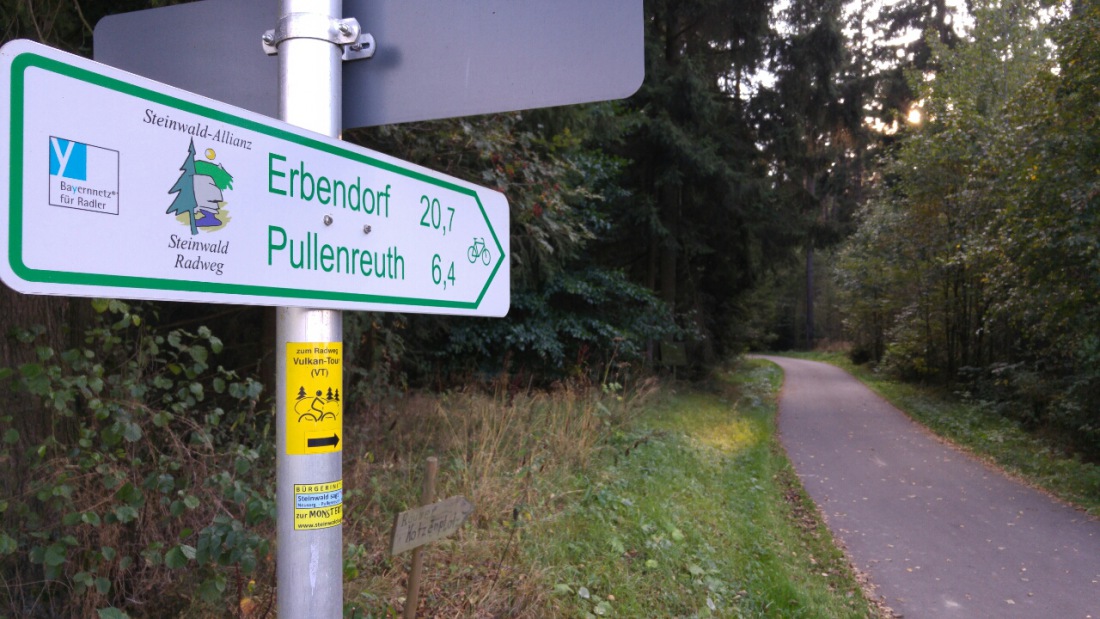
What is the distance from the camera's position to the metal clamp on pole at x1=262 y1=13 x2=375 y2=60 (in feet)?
5.40

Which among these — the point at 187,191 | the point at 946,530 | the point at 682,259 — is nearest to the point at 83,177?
the point at 187,191

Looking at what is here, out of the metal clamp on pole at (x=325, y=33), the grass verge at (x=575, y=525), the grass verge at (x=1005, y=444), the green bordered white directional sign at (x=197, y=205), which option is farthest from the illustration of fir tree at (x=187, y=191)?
the grass verge at (x=1005, y=444)

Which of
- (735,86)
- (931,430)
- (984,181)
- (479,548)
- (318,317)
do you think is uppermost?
(735,86)

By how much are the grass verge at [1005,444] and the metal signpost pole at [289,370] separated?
11.4 metres

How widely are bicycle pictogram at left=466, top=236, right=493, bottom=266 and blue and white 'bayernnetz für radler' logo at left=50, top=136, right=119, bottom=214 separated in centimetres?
89

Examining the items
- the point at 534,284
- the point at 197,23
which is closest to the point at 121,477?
the point at 197,23

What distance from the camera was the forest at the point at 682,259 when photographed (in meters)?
3.57

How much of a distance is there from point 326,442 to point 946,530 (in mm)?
9442

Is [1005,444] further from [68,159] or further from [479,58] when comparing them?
[68,159]

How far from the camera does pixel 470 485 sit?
577 centimetres

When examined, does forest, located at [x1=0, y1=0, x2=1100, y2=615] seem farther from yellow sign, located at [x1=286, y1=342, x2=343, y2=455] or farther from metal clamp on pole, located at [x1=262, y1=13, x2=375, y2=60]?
metal clamp on pole, located at [x1=262, y1=13, x2=375, y2=60]

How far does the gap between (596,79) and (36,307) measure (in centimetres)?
346

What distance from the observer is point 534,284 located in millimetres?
13805

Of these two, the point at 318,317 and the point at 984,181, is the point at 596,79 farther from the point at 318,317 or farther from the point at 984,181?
the point at 984,181
